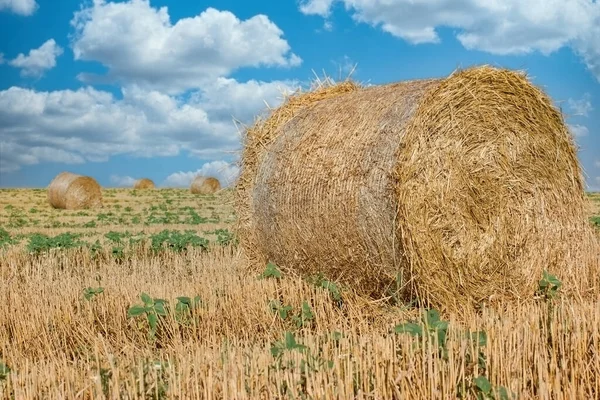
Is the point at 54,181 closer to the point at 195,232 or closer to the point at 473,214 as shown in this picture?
the point at 195,232

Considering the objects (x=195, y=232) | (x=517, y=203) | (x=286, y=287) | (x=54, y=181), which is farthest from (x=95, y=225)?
(x=517, y=203)

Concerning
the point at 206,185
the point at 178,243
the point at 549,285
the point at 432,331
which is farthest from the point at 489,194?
the point at 206,185

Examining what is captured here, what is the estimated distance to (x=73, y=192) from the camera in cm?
2536

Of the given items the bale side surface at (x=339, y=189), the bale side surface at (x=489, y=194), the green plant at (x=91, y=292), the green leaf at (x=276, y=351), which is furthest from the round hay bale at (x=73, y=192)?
the green leaf at (x=276, y=351)

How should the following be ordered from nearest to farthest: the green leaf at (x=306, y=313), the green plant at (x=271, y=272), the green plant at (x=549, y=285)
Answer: the green leaf at (x=306, y=313) < the green plant at (x=549, y=285) < the green plant at (x=271, y=272)

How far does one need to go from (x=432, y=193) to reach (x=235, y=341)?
2.52 meters

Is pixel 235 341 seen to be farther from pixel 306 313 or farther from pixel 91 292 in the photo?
pixel 91 292

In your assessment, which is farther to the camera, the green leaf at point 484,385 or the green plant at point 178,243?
the green plant at point 178,243

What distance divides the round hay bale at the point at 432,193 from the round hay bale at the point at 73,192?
18163mm

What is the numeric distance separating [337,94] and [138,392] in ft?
18.4

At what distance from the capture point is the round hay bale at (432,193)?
6777mm

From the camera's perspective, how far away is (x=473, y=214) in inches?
285

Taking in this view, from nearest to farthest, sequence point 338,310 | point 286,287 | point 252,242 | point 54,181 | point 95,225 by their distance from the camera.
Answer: point 338,310 → point 286,287 → point 252,242 → point 95,225 → point 54,181

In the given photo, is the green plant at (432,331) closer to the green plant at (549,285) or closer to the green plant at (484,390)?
the green plant at (484,390)
